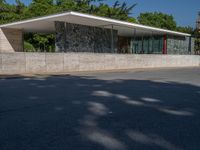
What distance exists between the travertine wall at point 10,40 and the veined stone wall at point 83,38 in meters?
6.34

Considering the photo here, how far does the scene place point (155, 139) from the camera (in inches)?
166

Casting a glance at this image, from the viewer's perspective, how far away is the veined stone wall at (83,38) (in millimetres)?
25688

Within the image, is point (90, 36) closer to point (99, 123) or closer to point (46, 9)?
point (46, 9)

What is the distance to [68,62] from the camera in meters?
20.8

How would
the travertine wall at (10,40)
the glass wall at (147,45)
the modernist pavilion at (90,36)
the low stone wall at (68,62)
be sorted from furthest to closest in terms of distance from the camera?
the glass wall at (147,45), the travertine wall at (10,40), the modernist pavilion at (90,36), the low stone wall at (68,62)

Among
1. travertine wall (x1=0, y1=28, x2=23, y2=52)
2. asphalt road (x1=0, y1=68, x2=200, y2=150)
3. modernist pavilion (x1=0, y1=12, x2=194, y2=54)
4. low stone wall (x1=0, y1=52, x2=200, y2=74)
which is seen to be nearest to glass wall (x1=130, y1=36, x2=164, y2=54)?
modernist pavilion (x1=0, y1=12, x2=194, y2=54)

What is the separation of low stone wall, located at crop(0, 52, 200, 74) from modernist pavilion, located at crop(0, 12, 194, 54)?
295 centimetres

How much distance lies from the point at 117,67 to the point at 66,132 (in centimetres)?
2069

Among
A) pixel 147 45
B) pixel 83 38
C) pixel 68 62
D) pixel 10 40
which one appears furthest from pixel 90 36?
pixel 147 45

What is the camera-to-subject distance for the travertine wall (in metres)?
29.0

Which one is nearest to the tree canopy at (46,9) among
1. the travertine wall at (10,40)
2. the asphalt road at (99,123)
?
the travertine wall at (10,40)

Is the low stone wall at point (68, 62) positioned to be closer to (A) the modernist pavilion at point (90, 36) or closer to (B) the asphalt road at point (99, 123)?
(A) the modernist pavilion at point (90, 36)

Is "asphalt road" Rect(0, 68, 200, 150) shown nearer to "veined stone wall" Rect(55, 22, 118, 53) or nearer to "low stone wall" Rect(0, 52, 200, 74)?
"low stone wall" Rect(0, 52, 200, 74)

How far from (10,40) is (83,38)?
7.61 metres
